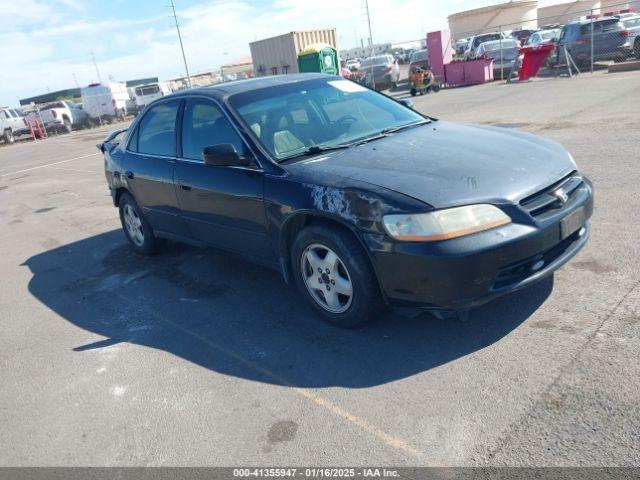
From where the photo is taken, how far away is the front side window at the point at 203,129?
4.47 m

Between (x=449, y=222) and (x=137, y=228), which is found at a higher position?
(x=449, y=222)

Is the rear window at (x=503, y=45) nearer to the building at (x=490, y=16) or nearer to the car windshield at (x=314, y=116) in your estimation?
the car windshield at (x=314, y=116)

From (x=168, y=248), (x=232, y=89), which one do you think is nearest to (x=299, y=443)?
(x=232, y=89)

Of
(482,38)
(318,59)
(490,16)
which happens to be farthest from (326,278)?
(490,16)

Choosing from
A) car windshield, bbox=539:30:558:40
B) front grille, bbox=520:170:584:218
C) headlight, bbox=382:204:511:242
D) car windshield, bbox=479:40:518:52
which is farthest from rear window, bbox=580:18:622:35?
headlight, bbox=382:204:511:242

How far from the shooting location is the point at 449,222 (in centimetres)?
316

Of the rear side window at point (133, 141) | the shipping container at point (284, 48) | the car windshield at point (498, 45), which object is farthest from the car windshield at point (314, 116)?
the shipping container at point (284, 48)

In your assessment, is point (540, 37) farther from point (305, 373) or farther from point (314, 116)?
point (305, 373)

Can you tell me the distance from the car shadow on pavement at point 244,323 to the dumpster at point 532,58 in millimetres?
16480

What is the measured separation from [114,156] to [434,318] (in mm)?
4264

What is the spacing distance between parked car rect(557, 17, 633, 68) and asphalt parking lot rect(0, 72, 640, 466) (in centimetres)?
1578

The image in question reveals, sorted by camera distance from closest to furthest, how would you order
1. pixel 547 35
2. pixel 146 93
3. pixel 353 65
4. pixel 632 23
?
pixel 632 23 < pixel 547 35 < pixel 146 93 < pixel 353 65

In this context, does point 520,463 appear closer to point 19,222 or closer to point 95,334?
point 95,334

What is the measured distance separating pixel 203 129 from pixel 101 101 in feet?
109
